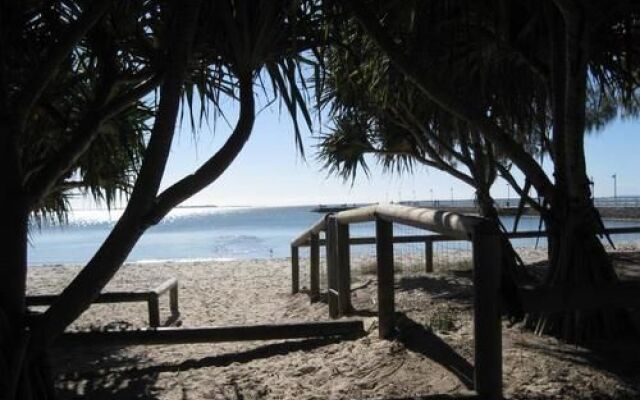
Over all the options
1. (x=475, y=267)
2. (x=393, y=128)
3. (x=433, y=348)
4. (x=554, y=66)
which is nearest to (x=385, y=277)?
(x=433, y=348)

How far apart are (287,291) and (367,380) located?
559 cm

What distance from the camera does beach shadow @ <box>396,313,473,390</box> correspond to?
2660mm

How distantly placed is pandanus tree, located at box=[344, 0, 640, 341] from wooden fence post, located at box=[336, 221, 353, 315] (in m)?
1.40

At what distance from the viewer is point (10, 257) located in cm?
219

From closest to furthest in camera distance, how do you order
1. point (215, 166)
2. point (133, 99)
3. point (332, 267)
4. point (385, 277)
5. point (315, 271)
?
point (215, 166), point (133, 99), point (385, 277), point (332, 267), point (315, 271)

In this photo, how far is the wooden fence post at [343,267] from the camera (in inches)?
175

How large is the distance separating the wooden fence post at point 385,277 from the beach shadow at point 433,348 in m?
0.10

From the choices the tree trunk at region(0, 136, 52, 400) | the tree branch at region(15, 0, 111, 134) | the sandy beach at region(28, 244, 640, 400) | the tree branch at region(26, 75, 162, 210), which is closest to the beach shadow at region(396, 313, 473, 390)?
the sandy beach at region(28, 244, 640, 400)

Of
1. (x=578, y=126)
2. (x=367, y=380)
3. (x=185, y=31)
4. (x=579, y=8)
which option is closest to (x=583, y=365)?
(x=367, y=380)

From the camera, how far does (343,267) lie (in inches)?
176

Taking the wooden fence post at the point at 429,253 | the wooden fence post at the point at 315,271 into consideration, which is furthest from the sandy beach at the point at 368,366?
the wooden fence post at the point at 429,253

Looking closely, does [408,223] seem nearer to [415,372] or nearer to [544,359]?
[415,372]

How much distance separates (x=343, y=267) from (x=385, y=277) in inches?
41.9

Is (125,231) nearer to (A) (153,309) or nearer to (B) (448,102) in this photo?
(B) (448,102)
